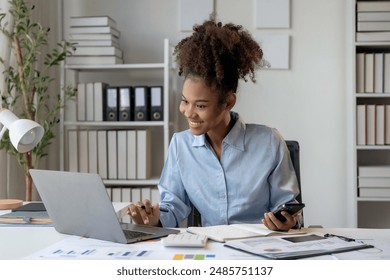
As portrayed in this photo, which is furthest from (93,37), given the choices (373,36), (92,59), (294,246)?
(294,246)

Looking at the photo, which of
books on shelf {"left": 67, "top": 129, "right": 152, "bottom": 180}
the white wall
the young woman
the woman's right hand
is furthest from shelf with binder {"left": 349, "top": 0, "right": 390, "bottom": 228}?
the woman's right hand

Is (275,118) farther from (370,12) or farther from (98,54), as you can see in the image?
(98,54)

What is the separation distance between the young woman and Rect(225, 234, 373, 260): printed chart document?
450mm

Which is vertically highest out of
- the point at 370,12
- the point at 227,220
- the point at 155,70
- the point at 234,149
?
the point at 370,12

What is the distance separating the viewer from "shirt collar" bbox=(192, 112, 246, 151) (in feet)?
5.85

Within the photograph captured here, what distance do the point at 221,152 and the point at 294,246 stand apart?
25.0 inches

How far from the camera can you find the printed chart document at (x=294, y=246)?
1120 millimetres

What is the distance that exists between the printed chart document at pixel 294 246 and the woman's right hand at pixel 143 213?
33 cm

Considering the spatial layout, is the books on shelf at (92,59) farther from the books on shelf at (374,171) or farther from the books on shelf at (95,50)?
the books on shelf at (374,171)

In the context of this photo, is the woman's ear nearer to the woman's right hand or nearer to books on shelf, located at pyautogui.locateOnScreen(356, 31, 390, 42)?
the woman's right hand

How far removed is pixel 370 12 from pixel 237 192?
69.9 inches

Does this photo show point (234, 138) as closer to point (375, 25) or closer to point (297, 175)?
point (297, 175)
